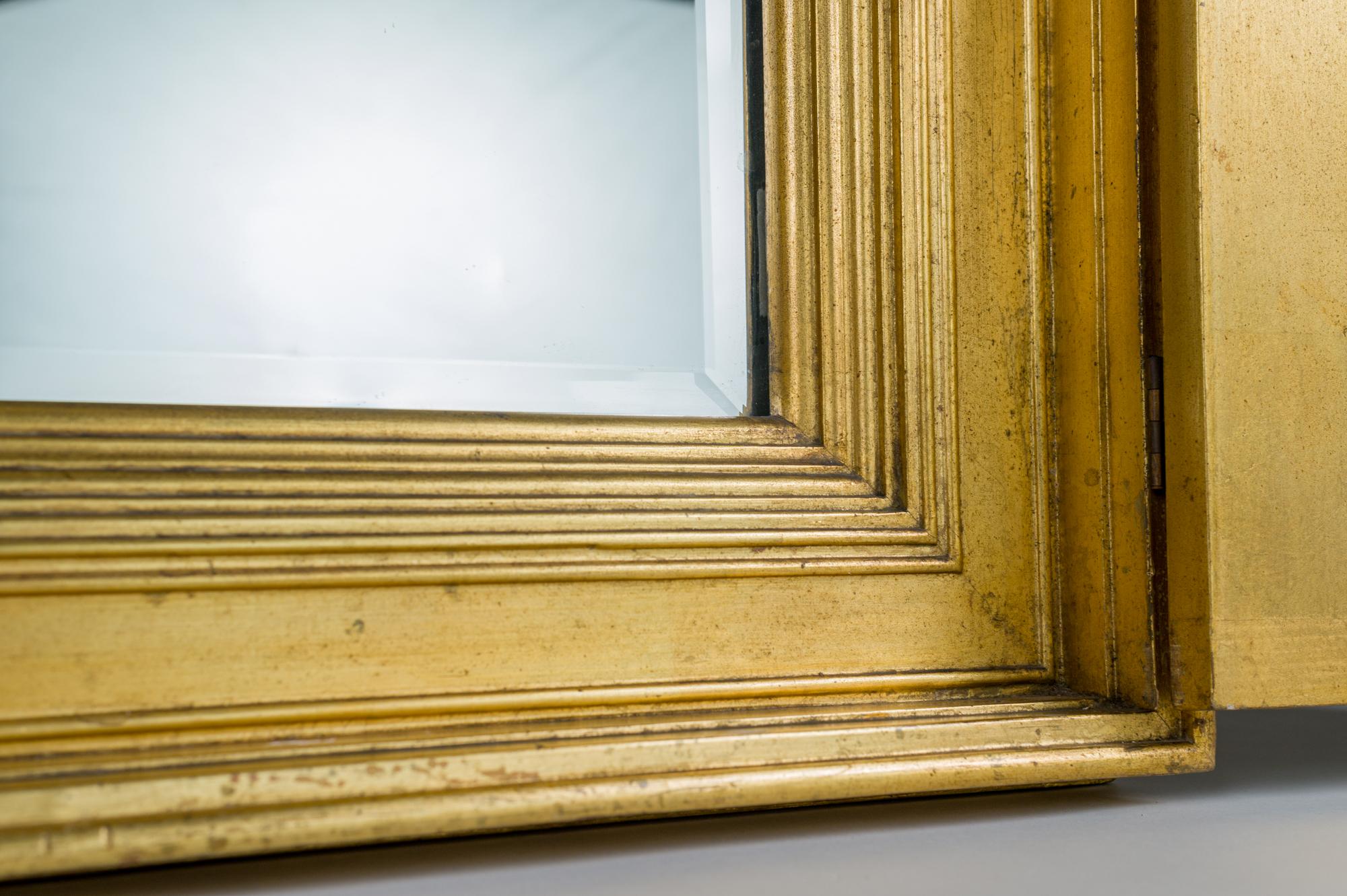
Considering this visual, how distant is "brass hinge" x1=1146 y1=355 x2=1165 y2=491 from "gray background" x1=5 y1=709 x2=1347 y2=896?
0.16 m

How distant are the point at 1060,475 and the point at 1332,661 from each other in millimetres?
157

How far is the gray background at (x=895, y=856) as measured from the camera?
343mm

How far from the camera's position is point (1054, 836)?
399 millimetres

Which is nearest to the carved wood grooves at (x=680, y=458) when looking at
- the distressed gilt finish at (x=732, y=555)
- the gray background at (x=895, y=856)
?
the distressed gilt finish at (x=732, y=555)

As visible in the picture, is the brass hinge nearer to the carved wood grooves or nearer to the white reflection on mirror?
the carved wood grooves

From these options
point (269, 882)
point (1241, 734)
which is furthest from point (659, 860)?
point (1241, 734)

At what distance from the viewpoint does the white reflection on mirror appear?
43cm

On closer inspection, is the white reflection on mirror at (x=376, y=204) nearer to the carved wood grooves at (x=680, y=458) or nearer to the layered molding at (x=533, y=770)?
the carved wood grooves at (x=680, y=458)

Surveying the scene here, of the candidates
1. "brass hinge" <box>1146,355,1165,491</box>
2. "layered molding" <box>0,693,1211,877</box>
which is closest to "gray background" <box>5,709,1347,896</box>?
"layered molding" <box>0,693,1211,877</box>

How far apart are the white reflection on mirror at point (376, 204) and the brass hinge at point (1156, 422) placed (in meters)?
0.21

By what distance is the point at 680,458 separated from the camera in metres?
0.48

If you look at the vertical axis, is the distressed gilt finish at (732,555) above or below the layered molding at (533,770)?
above

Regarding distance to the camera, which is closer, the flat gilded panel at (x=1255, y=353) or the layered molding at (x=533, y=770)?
the layered molding at (x=533, y=770)

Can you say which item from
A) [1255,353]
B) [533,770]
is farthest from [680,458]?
[1255,353]
